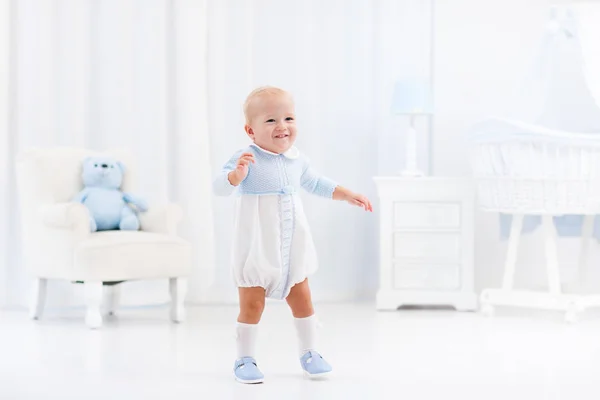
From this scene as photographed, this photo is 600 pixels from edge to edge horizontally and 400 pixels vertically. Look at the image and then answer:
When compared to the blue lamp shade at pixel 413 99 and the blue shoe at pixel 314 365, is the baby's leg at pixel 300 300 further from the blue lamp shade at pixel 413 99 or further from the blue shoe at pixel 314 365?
the blue lamp shade at pixel 413 99

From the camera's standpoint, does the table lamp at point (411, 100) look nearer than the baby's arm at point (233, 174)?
No

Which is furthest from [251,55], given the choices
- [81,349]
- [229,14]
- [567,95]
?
[81,349]

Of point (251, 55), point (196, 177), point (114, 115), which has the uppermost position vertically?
point (251, 55)

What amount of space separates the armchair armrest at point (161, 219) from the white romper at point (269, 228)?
146 cm

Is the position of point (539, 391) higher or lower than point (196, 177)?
lower

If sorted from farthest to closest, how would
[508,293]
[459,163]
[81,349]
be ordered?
[459,163]
[508,293]
[81,349]

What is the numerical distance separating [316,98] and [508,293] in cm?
138

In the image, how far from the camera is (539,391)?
2367 millimetres

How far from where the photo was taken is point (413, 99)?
14.0ft

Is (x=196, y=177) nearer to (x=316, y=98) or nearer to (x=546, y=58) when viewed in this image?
(x=316, y=98)

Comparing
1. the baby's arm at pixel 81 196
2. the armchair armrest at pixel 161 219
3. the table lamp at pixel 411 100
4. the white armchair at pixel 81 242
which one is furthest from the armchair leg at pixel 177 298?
the table lamp at pixel 411 100

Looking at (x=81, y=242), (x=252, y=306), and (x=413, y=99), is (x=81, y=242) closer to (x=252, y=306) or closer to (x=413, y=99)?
(x=252, y=306)

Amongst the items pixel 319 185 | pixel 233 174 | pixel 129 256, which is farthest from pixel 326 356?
pixel 129 256

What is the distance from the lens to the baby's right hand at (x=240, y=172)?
2371mm
